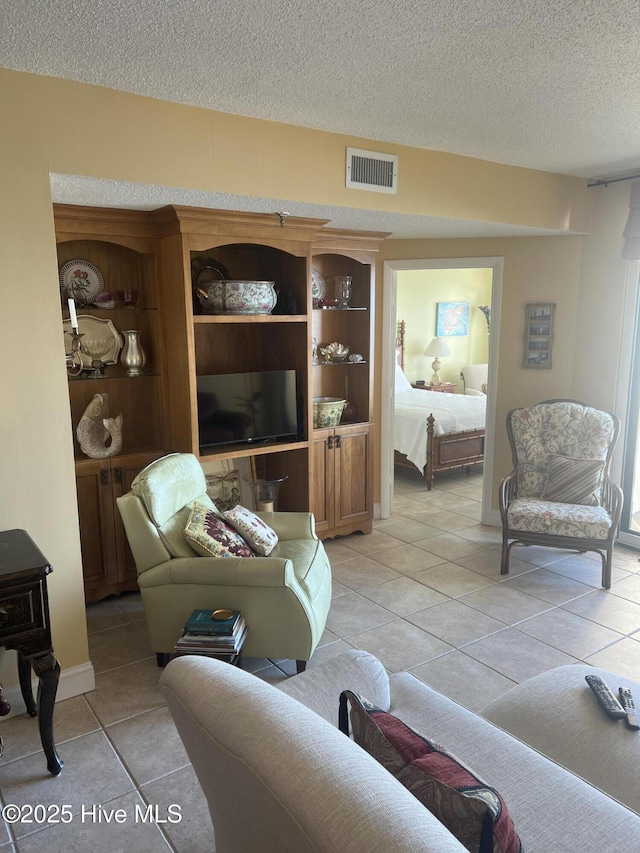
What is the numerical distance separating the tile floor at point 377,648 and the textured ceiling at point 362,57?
8.46ft

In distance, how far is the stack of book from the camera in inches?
105

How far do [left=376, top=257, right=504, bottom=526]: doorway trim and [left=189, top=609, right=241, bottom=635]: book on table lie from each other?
2609 millimetres

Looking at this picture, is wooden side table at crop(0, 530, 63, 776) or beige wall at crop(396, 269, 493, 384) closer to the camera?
wooden side table at crop(0, 530, 63, 776)

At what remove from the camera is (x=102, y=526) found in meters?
3.65

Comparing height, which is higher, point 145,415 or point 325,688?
point 145,415

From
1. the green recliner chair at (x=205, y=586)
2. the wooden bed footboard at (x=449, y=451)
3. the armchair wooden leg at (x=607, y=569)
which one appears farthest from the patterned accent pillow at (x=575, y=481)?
the green recliner chair at (x=205, y=586)

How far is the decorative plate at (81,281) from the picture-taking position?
142 inches

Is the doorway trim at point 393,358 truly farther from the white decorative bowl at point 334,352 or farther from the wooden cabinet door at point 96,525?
the wooden cabinet door at point 96,525

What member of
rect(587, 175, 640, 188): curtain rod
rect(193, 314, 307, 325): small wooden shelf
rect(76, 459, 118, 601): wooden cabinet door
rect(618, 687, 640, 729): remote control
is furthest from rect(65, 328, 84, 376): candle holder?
rect(587, 175, 640, 188): curtain rod

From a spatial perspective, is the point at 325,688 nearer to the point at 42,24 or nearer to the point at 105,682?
the point at 105,682

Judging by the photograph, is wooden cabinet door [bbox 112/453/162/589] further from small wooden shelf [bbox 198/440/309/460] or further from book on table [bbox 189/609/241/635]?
book on table [bbox 189/609/241/635]

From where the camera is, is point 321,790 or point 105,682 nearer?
point 321,790

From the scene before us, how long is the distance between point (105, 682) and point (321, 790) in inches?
89.4

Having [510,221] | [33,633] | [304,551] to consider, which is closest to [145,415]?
[304,551]
